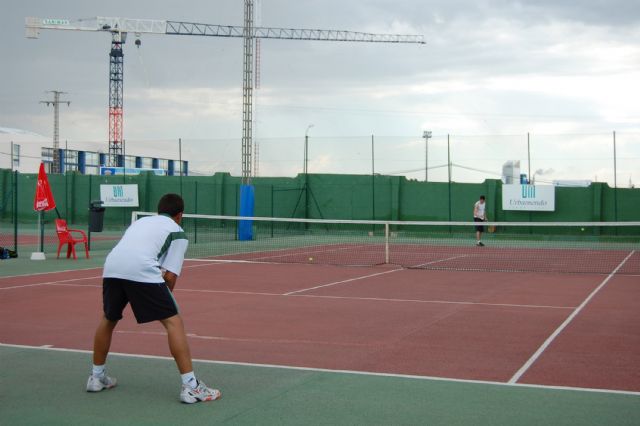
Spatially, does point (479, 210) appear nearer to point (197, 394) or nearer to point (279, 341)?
point (279, 341)

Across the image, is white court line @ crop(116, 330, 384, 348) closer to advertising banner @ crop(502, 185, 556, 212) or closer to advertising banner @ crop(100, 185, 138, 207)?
advertising banner @ crop(502, 185, 556, 212)

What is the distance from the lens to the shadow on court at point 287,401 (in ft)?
16.8

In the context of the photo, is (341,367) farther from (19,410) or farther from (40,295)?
(40,295)

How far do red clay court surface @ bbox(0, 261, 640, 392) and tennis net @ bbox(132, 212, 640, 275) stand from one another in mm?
3164

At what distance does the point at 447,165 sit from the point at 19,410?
25982 mm

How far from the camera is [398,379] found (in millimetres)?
6285

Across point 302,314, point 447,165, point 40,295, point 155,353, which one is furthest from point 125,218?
point 155,353

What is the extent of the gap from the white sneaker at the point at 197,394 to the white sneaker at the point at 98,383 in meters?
0.68

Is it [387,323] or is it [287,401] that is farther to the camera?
[387,323]

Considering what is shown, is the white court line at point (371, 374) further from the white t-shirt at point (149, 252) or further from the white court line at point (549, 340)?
the white t-shirt at point (149, 252)

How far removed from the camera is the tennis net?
1805 centimetres

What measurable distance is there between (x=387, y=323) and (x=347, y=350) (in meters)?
1.78

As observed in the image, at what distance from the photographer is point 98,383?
19.2 ft

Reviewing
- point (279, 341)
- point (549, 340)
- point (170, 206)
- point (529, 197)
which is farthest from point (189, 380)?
point (529, 197)
